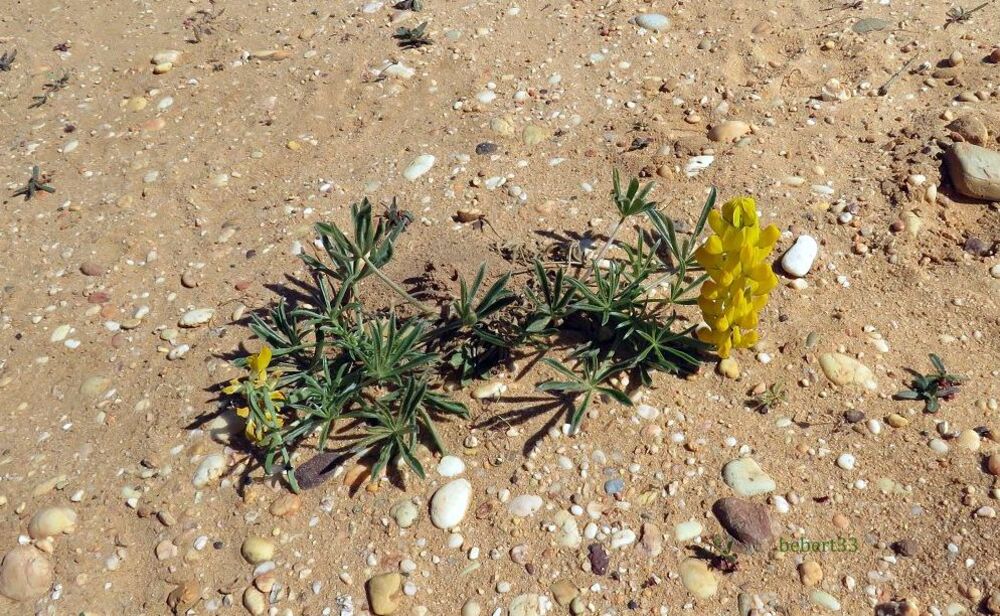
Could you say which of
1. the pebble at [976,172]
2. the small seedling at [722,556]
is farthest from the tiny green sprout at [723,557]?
the pebble at [976,172]

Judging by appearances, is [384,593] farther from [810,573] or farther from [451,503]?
[810,573]

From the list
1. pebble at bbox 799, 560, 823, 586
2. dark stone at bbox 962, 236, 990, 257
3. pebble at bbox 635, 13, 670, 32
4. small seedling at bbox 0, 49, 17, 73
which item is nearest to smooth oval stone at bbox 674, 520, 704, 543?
pebble at bbox 799, 560, 823, 586

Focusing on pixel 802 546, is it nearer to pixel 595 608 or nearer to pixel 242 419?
pixel 595 608

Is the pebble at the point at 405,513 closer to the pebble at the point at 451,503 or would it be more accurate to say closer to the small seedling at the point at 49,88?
the pebble at the point at 451,503

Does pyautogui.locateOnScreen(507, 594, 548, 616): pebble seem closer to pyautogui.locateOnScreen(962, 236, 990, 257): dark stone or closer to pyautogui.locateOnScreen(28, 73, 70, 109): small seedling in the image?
pyautogui.locateOnScreen(962, 236, 990, 257): dark stone

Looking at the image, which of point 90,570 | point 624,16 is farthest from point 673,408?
point 624,16

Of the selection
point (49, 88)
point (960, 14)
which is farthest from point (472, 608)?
point (49, 88)
